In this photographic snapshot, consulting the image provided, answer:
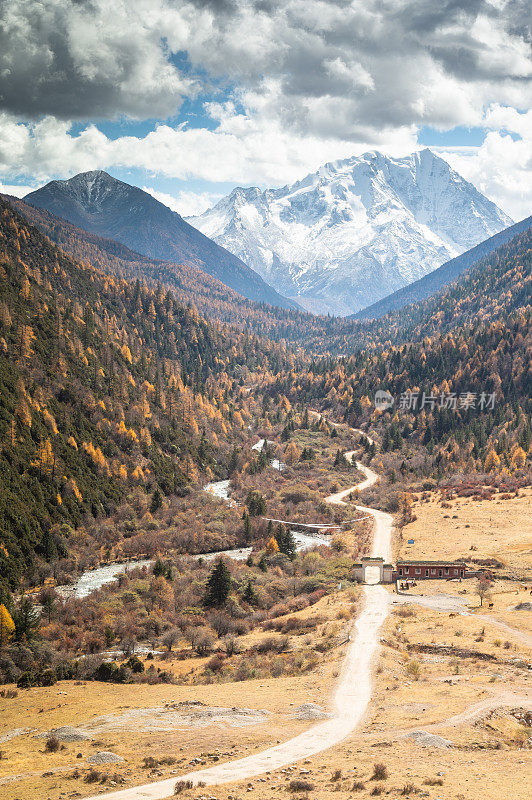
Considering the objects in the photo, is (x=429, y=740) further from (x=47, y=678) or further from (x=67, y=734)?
(x=47, y=678)

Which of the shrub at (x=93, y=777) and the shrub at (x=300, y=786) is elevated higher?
the shrub at (x=300, y=786)

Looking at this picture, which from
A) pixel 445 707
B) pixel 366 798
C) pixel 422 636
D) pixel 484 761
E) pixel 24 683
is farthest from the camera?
pixel 422 636

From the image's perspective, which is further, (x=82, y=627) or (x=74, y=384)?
(x=74, y=384)

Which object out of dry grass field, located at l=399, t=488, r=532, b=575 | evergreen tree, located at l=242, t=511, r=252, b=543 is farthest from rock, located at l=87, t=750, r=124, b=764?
evergreen tree, located at l=242, t=511, r=252, b=543

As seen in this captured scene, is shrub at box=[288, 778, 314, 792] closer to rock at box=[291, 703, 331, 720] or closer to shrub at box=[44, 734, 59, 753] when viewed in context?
rock at box=[291, 703, 331, 720]

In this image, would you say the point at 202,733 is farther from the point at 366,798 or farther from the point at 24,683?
the point at 24,683

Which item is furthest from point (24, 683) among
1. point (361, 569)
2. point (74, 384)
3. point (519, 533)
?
point (74, 384)

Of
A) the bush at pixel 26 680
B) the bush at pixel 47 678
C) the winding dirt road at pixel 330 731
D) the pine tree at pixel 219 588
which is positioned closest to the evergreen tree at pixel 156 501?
the pine tree at pixel 219 588

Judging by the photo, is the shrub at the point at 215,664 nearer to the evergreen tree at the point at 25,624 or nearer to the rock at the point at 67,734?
the rock at the point at 67,734
